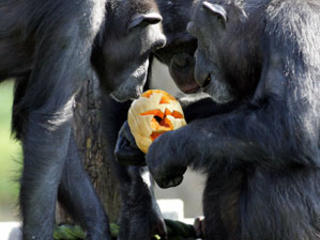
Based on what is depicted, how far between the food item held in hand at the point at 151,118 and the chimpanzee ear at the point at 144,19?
0.70 metres

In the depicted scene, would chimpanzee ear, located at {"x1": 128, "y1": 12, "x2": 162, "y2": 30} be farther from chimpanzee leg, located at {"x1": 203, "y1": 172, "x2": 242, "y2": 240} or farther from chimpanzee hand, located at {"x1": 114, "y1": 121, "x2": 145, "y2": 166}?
chimpanzee leg, located at {"x1": 203, "y1": 172, "x2": 242, "y2": 240}

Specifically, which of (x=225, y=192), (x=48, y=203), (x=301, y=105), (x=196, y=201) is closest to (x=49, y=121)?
(x=48, y=203)

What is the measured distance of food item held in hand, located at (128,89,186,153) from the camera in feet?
16.9

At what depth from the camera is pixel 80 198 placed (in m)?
5.75

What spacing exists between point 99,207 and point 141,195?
39 cm

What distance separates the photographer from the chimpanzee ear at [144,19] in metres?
5.64

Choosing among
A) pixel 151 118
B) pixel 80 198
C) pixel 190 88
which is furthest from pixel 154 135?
pixel 190 88

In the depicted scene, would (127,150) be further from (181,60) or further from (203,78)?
(181,60)

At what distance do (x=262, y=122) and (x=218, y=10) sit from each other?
0.92 metres

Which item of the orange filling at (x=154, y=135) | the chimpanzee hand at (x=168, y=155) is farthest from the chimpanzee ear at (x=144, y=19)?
the chimpanzee hand at (x=168, y=155)

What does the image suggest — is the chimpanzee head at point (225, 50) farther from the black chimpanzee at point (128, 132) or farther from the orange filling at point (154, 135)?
the black chimpanzee at point (128, 132)

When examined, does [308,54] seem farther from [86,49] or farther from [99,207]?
[99,207]

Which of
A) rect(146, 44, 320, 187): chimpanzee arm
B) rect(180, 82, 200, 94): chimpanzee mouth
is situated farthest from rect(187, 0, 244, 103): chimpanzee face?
rect(180, 82, 200, 94): chimpanzee mouth

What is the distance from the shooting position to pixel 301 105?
14.9 feet
